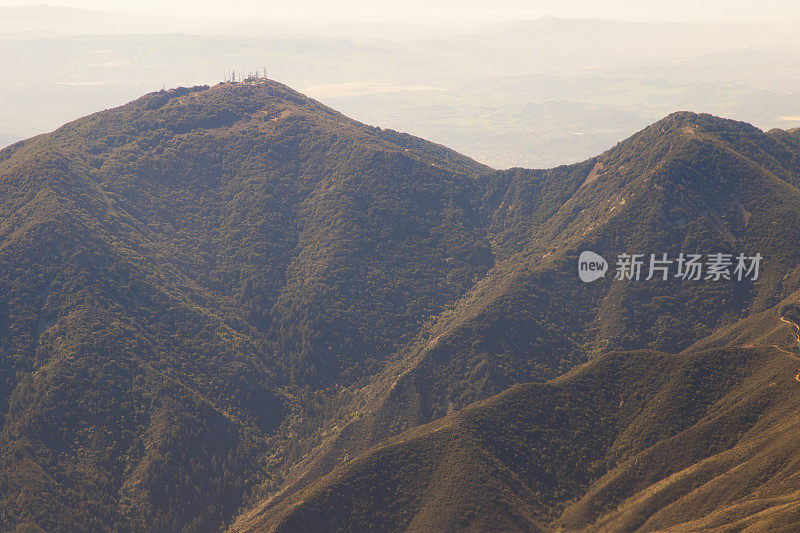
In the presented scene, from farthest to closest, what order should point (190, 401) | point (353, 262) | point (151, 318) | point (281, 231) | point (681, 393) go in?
point (281, 231) → point (353, 262) → point (151, 318) → point (190, 401) → point (681, 393)

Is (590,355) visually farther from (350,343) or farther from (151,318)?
(151,318)

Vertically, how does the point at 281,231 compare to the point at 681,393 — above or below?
above

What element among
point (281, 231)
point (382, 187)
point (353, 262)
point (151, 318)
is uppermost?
point (382, 187)

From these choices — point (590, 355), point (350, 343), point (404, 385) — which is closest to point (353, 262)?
point (350, 343)

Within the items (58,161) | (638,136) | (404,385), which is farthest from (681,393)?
(58,161)

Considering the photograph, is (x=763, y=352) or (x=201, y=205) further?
(x=201, y=205)

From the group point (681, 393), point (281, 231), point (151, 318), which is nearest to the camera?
point (681, 393)
